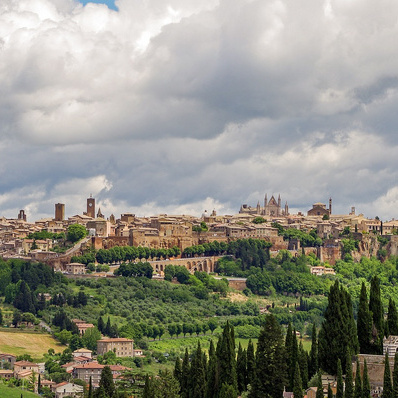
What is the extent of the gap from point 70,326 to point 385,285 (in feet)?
149

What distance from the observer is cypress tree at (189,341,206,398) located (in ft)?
189

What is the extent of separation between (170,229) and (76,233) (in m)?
12.0

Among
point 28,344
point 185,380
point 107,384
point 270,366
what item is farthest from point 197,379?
point 28,344

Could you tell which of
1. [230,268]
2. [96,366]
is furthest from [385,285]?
[96,366]

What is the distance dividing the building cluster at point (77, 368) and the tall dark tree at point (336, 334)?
2625 cm

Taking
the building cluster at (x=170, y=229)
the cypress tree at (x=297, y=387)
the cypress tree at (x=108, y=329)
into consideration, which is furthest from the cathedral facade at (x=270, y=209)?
the cypress tree at (x=297, y=387)

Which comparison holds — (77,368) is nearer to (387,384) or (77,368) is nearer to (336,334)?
(336,334)

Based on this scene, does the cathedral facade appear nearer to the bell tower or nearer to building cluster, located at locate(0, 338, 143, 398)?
the bell tower

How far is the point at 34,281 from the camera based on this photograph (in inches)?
4434

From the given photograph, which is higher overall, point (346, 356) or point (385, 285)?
point (385, 285)

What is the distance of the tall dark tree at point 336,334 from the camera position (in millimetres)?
52812

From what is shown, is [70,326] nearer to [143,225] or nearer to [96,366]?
[96,366]

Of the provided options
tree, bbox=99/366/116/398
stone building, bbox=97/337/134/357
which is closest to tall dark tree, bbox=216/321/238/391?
tree, bbox=99/366/116/398

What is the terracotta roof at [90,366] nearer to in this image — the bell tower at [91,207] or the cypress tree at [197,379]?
the cypress tree at [197,379]
